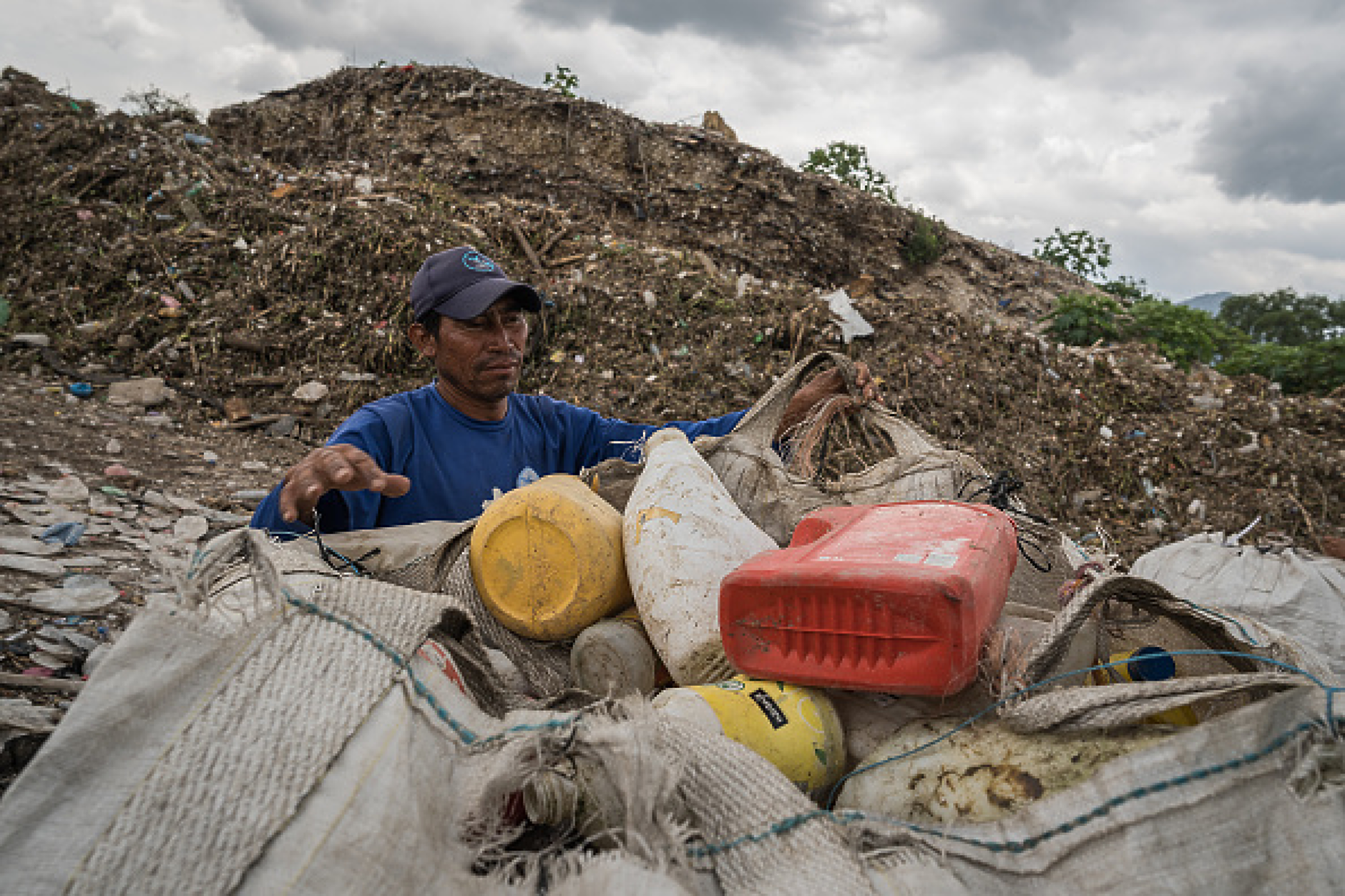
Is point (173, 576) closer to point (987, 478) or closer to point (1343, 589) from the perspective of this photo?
point (987, 478)

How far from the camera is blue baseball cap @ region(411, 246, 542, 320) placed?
7.86ft

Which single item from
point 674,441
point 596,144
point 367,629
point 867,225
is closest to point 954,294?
point 867,225

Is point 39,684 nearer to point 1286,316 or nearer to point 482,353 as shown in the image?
point 482,353

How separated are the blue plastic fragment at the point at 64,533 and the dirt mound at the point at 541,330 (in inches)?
96.5

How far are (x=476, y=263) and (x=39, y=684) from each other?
1.54 meters

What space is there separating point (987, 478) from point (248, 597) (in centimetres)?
162

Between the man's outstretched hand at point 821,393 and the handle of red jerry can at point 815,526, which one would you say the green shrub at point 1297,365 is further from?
the handle of red jerry can at point 815,526

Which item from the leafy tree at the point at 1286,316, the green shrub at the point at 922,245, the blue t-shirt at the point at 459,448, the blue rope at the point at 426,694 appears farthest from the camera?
the leafy tree at the point at 1286,316

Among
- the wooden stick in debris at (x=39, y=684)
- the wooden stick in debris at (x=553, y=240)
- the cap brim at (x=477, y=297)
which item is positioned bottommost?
the wooden stick in debris at (x=39, y=684)

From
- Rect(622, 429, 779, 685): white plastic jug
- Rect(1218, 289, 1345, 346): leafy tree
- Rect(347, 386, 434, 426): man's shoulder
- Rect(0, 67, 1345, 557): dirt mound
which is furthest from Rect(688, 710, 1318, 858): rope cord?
Rect(1218, 289, 1345, 346): leafy tree

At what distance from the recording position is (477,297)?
2.39m

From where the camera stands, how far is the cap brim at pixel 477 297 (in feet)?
7.80

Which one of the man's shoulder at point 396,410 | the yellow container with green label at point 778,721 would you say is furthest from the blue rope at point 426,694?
the man's shoulder at point 396,410

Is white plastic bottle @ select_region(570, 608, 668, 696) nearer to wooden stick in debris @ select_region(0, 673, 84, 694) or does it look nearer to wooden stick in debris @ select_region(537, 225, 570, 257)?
wooden stick in debris @ select_region(0, 673, 84, 694)
